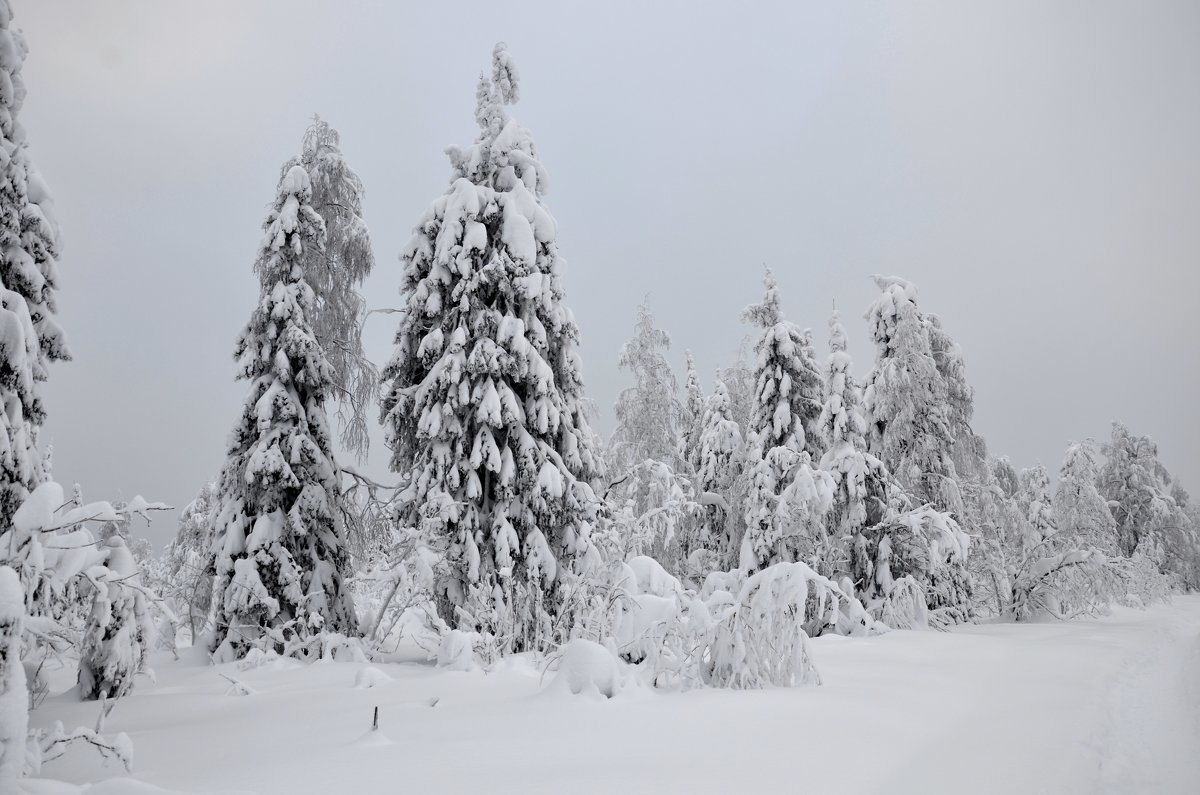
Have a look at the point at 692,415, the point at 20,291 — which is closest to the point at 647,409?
the point at 692,415

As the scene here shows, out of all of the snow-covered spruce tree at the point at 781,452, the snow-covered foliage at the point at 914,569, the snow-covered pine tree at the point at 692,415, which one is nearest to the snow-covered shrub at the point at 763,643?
the snow-covered spruce tree at the point at 781,452

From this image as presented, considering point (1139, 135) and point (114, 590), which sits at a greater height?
point (1139, 135)

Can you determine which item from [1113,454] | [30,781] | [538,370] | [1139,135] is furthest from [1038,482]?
[1139,135]

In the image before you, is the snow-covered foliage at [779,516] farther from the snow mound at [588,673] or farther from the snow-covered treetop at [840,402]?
the snow mound at [588,673]

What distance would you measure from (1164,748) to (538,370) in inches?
337

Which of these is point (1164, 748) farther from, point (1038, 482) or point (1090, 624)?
point (1038, 482)

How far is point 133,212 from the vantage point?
1738cm

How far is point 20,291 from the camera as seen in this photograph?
8.00 m

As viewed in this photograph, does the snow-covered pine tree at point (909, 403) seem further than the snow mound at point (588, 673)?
Yes

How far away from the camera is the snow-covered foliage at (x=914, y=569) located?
A: 15.2 meters

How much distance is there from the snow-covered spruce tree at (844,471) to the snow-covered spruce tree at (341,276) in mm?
11744

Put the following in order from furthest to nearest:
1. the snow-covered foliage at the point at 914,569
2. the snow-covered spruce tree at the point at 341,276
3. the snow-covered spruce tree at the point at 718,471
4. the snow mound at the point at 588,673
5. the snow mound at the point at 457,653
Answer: the snow-covered spruce tree at the point at 718,471 < the snow-covered foliage at the point at 914,569 < the snow-covered spruce tree at the point at 341,276 < the snow mound at the point at 457,653 < the snow mound at the point at 588,673

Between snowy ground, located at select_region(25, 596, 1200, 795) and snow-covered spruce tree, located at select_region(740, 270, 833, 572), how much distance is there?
25.9ft

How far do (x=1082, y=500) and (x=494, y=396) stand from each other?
33941mm
